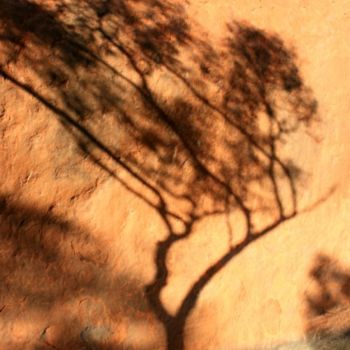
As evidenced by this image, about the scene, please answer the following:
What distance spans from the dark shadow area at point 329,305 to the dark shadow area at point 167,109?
63 cm

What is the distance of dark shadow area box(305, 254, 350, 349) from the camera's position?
423 centimetres

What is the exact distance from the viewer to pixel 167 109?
4.55m

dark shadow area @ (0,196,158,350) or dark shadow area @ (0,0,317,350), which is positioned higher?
dark shadow area @ (0,0,317,350)

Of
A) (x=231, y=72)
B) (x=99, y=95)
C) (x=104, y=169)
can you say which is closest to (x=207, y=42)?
(x=231, y=72)

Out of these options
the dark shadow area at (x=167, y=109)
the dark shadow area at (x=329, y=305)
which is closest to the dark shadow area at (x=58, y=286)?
the dark shadow area at (x=167, y=109)

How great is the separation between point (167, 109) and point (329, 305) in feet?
8.05

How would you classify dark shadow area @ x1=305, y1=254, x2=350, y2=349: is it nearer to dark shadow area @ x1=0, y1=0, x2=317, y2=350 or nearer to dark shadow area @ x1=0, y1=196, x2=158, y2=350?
dark shadow area @ x1=0, y1=0, x2=317, y2=350

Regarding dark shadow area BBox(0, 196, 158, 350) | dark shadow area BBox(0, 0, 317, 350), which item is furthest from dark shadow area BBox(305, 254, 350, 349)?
dark shadow area BBox(0, 196, 158, 350)

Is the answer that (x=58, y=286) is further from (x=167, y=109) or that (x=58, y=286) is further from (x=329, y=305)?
(x=329, y=305)

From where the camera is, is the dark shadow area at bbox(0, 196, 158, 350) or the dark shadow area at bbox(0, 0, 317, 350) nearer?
the dark shadow area at bbox(0, 196, 158, 350)

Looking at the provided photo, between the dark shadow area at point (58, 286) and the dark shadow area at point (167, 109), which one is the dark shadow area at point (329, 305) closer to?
the dark shadow area at point (167, 109)

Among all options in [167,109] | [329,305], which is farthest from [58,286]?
[329,305]

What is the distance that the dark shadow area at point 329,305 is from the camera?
4.23 m

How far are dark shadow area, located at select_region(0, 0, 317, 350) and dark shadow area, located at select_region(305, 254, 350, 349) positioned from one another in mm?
628
